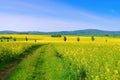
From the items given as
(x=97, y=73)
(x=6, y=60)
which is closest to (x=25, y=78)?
(x=97, y=73)

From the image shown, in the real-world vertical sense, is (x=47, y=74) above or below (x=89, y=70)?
below

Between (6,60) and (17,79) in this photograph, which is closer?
(17,79)

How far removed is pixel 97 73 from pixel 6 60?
74.0 ft

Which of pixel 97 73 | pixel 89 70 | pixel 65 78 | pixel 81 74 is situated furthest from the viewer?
pixel 65 78

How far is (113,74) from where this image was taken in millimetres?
11844

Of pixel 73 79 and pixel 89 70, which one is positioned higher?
pixel 89 70

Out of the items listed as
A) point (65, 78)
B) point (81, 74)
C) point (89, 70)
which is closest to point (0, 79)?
point (65, 78)

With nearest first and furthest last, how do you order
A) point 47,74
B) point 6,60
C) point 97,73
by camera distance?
point 97,73 → point 47,74 → point 6,60

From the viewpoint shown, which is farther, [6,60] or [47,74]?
[6,60]

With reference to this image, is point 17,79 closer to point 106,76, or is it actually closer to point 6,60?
point 106,76

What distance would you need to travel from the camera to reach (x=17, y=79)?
19516 millimetres

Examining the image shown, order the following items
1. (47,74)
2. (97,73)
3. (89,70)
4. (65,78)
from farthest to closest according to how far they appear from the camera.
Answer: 1. (47,74)
2. (65,78)
3. (89,70)
4. (97,73)

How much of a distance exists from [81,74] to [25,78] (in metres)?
4.86

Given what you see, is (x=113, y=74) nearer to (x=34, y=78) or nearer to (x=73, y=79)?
(x=73, y=79)
